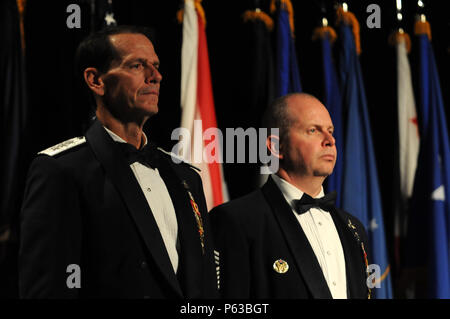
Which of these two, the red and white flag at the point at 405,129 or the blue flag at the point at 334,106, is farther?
the red and white flag at the point at 405,129

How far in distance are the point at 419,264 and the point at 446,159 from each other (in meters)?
0.61

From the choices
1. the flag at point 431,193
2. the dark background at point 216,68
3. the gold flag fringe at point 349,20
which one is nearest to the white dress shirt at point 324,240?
the dark background at point 216,68

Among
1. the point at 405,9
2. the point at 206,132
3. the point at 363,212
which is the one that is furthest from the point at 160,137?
the point at 405,9

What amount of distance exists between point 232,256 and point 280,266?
6.8 inches

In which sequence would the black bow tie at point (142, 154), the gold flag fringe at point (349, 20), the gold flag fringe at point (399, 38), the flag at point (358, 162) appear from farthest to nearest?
the gold flag fringe at point (399, 38) → the gold flag fringe at point (349, 20) → the flag at point (358, 162) → the black bow tie at point (142, 154)

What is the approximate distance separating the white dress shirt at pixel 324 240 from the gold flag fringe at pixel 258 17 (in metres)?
1.40

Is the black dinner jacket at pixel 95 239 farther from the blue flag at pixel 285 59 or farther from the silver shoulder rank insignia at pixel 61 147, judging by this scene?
the blue flag at pixel 285 59

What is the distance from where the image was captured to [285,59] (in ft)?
11.7

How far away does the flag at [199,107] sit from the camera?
3.27 meters

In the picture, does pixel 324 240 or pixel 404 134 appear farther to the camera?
pixel 404 134

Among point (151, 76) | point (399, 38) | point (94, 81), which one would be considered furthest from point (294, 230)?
point (399, 38)

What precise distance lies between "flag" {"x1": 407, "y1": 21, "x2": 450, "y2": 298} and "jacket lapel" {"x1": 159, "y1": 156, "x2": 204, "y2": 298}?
188 cm

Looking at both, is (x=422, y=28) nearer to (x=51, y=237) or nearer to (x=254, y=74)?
(x=254, y=74)
